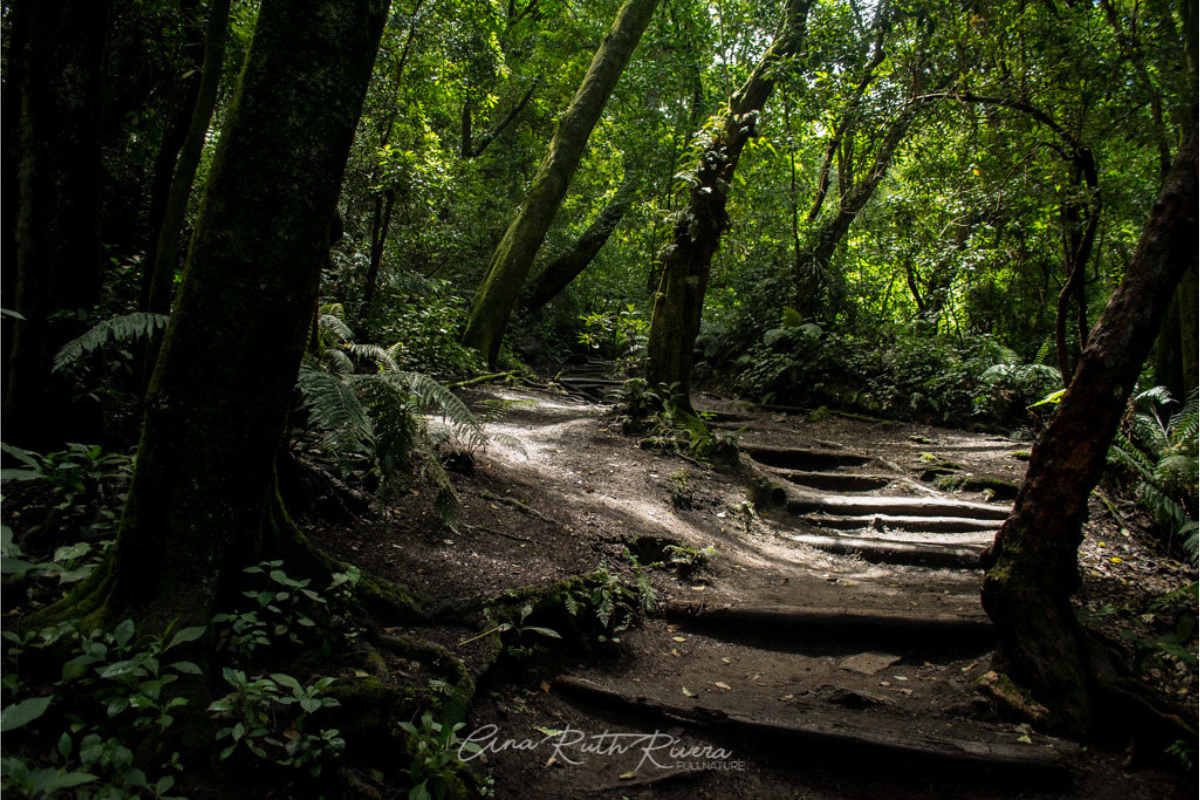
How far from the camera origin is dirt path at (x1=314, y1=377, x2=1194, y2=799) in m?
2.83

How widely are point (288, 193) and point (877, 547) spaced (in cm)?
600

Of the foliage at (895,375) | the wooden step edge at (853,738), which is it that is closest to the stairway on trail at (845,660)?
the wooden step edge at (853,738)

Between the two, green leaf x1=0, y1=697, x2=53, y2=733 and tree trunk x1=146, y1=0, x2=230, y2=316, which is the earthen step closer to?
tree trunk x1=146, y1=0, x2=230, y2=316

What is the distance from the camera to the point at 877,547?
636 centimetres

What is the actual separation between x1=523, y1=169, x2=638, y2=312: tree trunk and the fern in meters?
14.1

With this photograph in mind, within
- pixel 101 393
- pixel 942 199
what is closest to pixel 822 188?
pixel 942 199

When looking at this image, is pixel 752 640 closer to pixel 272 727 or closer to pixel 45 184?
pixel 272 727

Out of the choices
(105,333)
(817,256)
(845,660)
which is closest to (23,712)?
(105,333)

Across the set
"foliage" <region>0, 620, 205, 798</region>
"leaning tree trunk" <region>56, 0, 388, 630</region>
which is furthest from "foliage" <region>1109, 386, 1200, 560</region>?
"foliage" <region>0, 620, 205, 798</region>

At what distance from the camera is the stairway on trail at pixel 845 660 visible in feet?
9.77

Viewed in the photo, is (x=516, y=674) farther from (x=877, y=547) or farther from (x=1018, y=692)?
(x=877, y=547)

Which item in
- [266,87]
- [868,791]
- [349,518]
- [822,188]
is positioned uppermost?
[822,188]

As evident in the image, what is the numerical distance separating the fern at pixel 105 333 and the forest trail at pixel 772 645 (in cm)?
211

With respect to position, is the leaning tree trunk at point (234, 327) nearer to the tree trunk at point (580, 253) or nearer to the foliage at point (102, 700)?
the foliage at point (102, 700)
